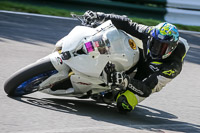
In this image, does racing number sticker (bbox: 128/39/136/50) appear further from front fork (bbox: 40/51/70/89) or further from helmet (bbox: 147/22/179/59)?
front fork (bbox: 40/51/70/89)

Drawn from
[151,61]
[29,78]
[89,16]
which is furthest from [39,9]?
[29,78]

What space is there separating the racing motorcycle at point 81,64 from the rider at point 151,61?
0.19 metres

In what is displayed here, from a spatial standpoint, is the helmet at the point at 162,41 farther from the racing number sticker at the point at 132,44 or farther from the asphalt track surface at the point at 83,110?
the asphalt track surface at the point at 83,110

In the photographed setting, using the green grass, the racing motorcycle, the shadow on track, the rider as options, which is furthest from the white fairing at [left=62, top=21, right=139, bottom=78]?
the green grass

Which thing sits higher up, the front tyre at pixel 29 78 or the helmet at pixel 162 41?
the helmet at pixel 162 41

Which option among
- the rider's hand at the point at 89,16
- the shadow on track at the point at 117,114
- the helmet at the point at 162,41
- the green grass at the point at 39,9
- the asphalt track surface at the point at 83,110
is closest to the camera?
the asphalt track surface at the point at 83,110

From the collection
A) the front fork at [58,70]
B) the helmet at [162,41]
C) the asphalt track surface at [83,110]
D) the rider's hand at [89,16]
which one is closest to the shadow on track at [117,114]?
the asphalt track surface at [83,110]

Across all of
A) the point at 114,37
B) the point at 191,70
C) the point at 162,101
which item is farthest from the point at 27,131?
the point at 191,70

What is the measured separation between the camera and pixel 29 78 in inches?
202

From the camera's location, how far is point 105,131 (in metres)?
4.52

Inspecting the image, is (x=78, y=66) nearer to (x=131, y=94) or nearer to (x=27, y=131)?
(x=131, y=94)

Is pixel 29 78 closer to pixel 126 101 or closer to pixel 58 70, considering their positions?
pixel 58 70

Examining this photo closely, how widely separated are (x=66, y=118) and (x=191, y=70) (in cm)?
431

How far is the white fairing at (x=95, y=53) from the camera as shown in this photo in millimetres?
5094
